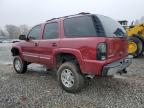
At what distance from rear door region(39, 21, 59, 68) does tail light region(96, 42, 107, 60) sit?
1460mm

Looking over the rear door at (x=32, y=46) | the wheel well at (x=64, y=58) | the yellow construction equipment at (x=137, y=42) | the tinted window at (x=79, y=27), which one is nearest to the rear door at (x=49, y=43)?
the wheel well at (x=64, y=58)

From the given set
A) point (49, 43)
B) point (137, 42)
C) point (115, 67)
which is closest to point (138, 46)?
point (137, 42)

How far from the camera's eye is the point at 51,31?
5965 mm

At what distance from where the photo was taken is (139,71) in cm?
748

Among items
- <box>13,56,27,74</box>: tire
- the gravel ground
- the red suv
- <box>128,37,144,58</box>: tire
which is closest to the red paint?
the red suv

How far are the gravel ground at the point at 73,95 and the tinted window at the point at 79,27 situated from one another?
1547mm

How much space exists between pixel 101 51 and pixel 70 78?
1.23 m

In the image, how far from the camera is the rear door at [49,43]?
18.5ft

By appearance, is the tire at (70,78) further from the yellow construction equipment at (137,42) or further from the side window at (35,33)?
the yellow construction equipment at (137,42)

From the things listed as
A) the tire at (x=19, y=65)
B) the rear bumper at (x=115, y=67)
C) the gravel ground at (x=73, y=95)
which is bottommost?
the gravel ground at (x=73, y=95)

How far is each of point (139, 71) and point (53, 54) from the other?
3.67 m

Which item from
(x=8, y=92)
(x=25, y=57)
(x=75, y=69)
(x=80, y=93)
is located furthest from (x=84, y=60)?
(x=25, y=57)

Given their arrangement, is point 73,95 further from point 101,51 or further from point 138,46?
point 138,46

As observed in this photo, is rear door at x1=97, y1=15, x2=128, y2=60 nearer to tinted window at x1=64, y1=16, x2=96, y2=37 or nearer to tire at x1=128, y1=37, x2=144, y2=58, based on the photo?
tinted window at x1=64, y1=16, x2=96, y2=37
